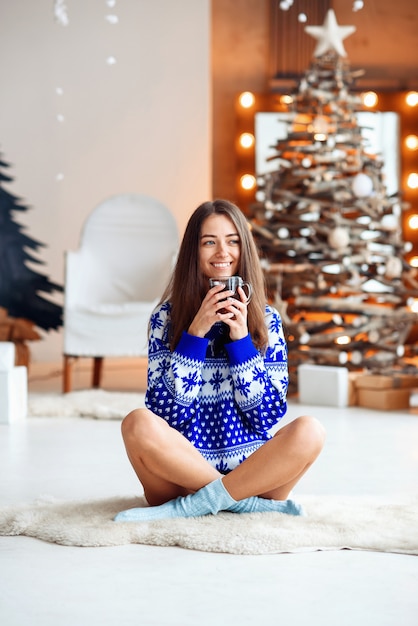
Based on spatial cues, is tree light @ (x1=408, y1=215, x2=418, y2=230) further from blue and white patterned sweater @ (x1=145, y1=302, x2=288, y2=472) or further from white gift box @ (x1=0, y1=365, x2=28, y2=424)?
blue and white patterned sweater @ (x1=145, y1=302, x2=288, y2=472)

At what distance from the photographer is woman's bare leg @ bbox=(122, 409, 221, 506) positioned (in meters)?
2.06

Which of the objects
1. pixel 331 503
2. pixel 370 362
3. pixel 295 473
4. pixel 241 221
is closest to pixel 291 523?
pixel 295 473

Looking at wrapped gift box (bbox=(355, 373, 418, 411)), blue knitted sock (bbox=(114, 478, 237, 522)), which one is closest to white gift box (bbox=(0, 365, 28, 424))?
wrapped gift box (bbox=(355, 373, 418, 411))

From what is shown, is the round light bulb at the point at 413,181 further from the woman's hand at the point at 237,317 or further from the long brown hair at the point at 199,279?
the woman's hand at the point at 237,317

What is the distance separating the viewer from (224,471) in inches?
86.8

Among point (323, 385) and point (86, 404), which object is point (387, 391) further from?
point (86, 404)

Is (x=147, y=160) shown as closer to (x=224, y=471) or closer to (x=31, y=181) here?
(x=31, y=181)

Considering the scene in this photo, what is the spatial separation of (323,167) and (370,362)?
108cm

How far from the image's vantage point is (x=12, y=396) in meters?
3.98

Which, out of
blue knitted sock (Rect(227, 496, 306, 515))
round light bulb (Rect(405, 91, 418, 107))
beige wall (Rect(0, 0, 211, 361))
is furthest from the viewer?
round light bulb (Rect(405, 91, 418, 107))

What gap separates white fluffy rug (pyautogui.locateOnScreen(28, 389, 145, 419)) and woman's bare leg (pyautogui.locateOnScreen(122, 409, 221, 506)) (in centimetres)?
192

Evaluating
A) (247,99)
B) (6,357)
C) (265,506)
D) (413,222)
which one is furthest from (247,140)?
(265,506)

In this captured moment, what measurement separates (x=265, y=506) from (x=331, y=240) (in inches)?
112

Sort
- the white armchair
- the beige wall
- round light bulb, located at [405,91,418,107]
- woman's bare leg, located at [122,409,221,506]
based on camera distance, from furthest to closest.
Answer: round light bulb, located at [405,91,418,107], the beige wall, the white armchair, woman's bare leg, located at [122,409,221,506]
